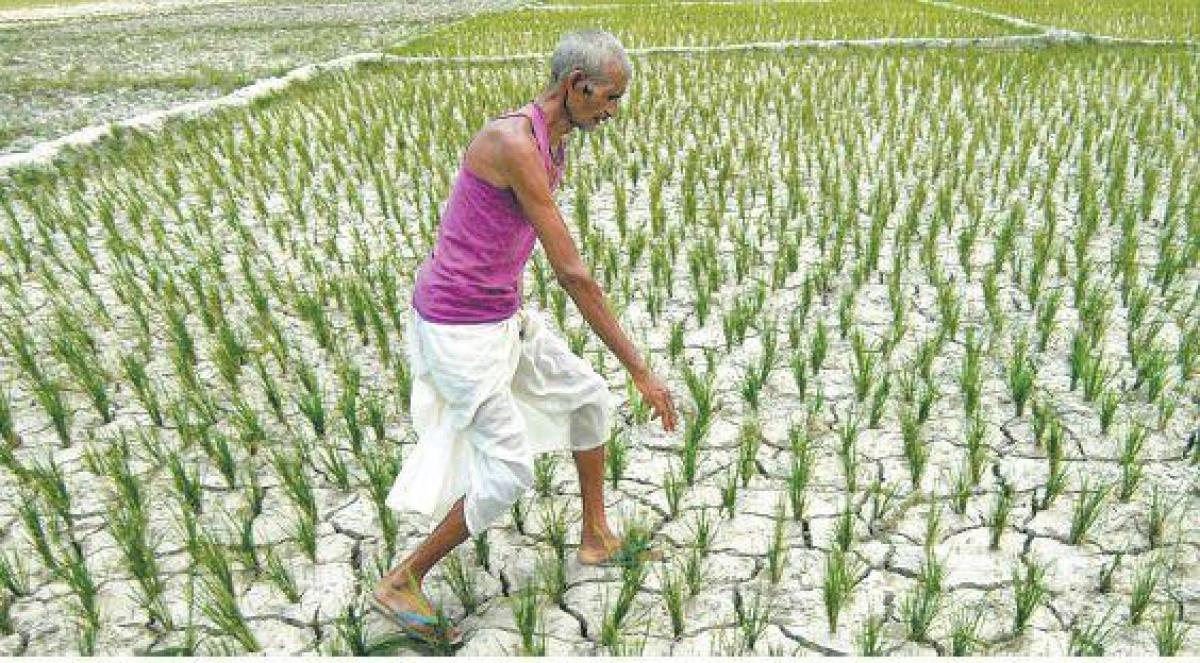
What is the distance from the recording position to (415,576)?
2.09 metres

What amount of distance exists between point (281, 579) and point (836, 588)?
1237 millimetres

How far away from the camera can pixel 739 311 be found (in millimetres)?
3516

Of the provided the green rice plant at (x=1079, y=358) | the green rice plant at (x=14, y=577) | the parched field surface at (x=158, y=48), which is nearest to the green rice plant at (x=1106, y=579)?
the green rice plant at (x=1079, y=358)

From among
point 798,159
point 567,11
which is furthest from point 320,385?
point 567,11

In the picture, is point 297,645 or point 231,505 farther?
point 231,505

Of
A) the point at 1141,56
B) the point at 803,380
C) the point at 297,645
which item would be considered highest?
the point at 1141,56

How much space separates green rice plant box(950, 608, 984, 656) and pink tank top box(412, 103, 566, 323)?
1.11 m

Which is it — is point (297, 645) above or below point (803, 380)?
below

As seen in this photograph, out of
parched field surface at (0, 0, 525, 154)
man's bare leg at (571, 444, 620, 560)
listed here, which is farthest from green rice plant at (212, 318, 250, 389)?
parched field surface at (0, 0, 525, 154)

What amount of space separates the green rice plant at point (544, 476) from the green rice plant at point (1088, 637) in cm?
129

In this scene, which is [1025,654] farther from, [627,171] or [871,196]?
[627,171]

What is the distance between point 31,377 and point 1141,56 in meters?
8.58

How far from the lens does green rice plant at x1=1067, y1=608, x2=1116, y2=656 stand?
190 cm

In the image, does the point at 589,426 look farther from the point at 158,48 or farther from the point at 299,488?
the point at 158,48
